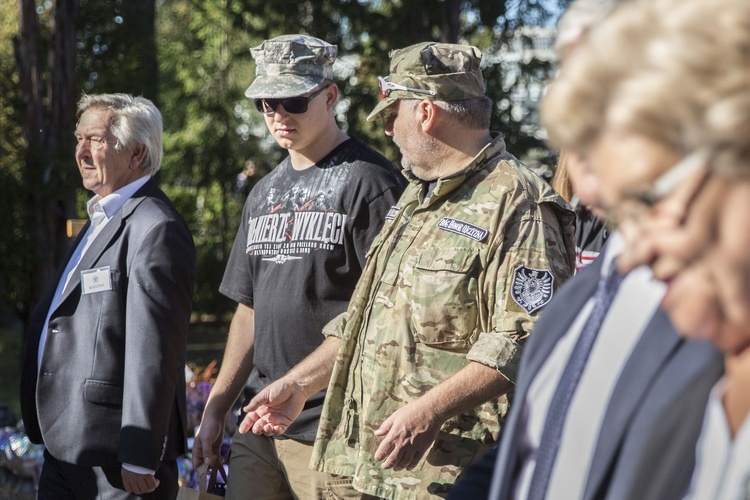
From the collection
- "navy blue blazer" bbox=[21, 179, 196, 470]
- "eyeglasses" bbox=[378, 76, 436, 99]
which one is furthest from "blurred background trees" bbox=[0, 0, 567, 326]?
"eyeglasses" bbox=[378, 76, 436, 99]

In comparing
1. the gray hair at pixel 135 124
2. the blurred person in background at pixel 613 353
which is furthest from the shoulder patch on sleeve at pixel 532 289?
the gray hair at pixel 135 124

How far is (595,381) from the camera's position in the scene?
139cm

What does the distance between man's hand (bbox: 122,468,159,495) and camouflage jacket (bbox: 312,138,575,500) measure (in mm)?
889

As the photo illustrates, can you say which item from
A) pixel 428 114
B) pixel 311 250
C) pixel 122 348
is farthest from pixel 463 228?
pixel 122 348

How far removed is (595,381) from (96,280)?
248 cm

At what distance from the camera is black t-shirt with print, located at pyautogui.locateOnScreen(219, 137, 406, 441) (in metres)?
3.37

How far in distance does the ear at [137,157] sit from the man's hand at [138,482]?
1186mm

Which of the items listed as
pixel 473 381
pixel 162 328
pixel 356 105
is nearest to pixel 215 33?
pixel 356 105

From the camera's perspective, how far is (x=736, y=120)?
3.08 ft

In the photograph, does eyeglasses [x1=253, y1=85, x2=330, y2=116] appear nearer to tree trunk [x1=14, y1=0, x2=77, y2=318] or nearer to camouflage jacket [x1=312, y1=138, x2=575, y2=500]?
camouflage jacket [x1=312, y1=138, x2=575, y2=500]

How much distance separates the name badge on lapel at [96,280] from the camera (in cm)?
347

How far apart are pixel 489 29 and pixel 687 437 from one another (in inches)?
398

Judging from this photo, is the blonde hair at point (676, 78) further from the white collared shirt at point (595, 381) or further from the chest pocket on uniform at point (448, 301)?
the chest pocket on uniform at point (448, 301)

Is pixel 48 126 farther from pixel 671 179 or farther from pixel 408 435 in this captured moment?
pixel 671 179
